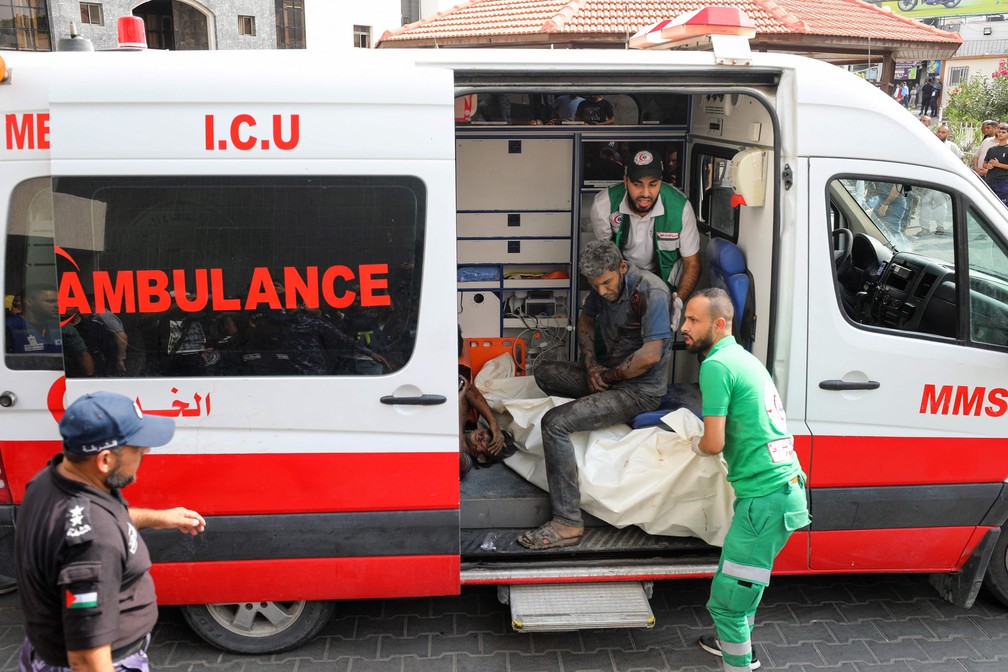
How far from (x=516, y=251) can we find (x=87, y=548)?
3.76 meters

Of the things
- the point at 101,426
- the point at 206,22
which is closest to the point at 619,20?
the point at 101,426

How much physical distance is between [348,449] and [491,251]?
243 centimetres

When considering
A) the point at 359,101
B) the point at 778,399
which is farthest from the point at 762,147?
the point at 359,101

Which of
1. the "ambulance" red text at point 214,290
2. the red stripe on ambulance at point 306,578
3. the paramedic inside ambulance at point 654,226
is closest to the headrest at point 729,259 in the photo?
the paramedic inside ambulance at point 654,226

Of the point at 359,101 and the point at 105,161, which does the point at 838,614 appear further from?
the point at 105,161

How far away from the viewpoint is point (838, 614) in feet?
13.7

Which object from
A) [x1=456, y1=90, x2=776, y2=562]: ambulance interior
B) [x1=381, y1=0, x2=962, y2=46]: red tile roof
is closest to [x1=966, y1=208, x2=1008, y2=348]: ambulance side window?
[x1=456, y1=90, x2=776, y2=562]: ambulance interior

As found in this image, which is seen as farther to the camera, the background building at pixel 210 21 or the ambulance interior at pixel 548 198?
the background building at pixel 210 21

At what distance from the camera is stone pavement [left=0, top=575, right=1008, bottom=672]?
12.5ft

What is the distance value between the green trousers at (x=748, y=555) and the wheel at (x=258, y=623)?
1626mm

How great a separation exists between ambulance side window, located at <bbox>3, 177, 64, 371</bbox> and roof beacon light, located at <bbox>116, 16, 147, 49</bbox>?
726mm

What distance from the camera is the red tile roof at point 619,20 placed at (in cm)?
899

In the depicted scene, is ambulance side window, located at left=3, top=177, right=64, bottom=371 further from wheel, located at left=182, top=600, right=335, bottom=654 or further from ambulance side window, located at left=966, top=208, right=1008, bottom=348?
ambulance side window, located at left=966, top=208, right=1008, bottom=348

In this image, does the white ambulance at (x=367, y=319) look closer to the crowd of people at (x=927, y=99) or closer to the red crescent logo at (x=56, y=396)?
the red crescent logo at (x=56, y=396)
